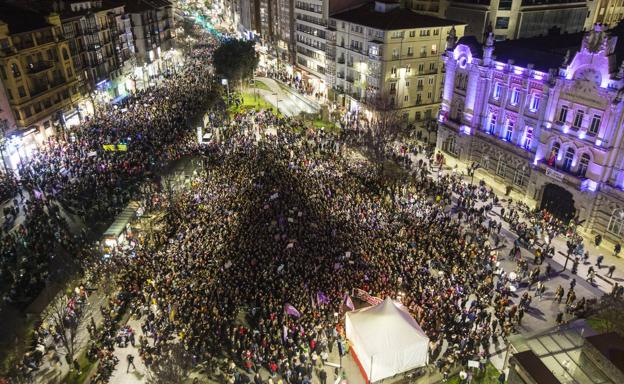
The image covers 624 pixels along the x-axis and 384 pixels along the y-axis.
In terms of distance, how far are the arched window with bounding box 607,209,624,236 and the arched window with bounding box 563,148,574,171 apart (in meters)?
5.06

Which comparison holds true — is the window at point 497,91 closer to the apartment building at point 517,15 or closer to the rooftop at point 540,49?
the rooftop at point 540,49

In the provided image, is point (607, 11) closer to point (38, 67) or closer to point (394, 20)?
point (394, 20)

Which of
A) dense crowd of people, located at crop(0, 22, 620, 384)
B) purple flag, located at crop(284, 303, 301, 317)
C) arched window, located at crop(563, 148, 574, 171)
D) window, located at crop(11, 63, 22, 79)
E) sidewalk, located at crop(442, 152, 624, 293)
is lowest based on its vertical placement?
sidewalk, located at crop(442, 152, 624, 293)

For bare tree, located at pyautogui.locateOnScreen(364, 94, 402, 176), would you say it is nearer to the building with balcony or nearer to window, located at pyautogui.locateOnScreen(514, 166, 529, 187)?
window, located at pyautogui.locateOnScreen(514, 166, 529, 187)

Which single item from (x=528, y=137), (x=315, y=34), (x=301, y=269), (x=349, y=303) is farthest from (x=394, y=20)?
(x=349, y=303)

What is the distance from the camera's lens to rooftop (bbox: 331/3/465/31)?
58.5 m

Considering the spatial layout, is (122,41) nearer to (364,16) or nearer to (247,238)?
(364,16)

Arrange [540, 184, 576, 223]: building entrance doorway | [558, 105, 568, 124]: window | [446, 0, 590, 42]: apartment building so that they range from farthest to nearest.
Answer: [446, 0, 590, 42]: apartment building → [540, 184, 576, 223]: building entrance doorway → [558, 105, 568, 124]: window

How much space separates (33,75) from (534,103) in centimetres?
5275

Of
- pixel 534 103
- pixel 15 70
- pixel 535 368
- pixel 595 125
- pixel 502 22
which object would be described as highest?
pixel 502 22

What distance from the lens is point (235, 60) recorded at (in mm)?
70500

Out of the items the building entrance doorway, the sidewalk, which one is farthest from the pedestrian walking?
the building entrance doorway

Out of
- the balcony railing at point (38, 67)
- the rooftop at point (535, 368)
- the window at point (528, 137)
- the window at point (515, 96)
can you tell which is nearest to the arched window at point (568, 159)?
the window at point (528, 137)

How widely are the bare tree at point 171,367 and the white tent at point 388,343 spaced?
829cm
